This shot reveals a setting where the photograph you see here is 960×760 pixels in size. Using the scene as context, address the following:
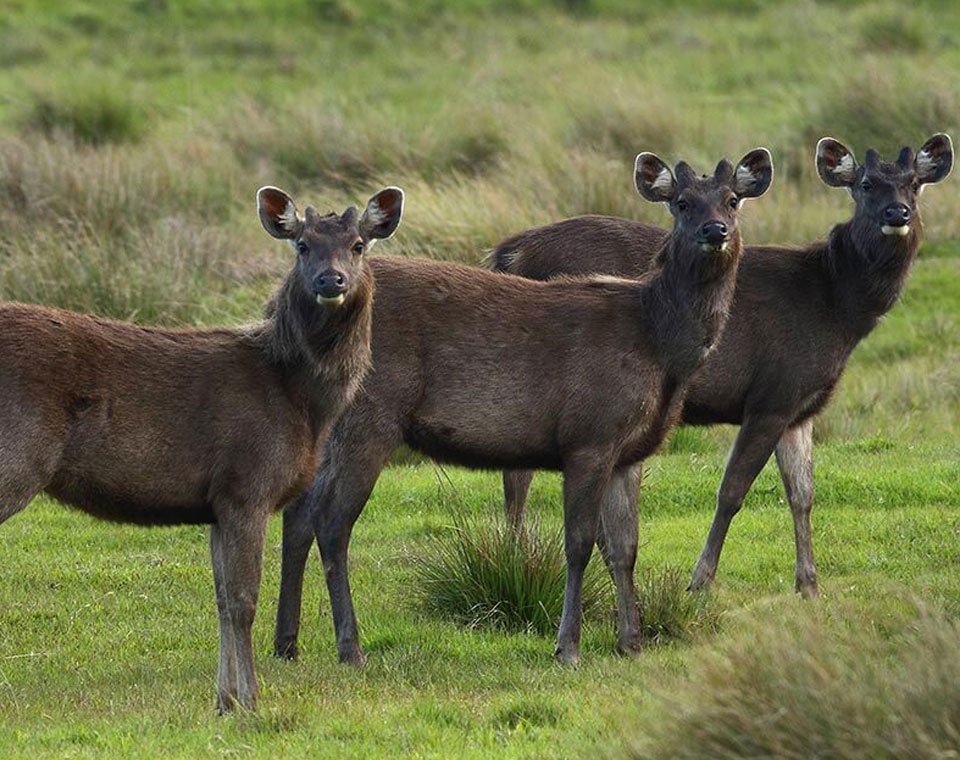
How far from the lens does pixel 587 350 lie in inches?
391

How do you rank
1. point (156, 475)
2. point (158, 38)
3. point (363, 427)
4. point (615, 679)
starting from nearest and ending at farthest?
point (156, 475) < point (615, 679) < point (363, 427) < point (158, 38)

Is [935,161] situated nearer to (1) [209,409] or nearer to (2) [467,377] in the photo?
(2) [467,377]

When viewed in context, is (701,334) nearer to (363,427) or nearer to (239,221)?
(363,427)

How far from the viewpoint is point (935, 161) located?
1152 cm

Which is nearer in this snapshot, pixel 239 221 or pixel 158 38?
pixel 239 221

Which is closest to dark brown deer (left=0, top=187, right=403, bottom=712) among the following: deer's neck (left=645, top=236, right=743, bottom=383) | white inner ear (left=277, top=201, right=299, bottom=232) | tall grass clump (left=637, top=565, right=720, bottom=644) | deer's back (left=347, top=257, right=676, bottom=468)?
white inner ear (left=277, top=201, right=299, bottom=232)

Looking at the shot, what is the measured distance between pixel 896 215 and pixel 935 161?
729 millimetres

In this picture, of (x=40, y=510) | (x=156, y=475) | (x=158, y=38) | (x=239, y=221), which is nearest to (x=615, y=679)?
(x=156, y=475)

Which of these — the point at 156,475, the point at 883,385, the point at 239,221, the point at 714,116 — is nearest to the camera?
the point at 156,475

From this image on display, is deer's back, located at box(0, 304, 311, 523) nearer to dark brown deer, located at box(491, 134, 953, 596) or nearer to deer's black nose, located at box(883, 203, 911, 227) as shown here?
dark brown deer, located at box(491, 134, 953, 596)

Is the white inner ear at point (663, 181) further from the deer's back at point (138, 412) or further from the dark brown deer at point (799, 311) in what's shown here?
the deer's back at point (138, 412)

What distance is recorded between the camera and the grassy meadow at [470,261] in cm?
779

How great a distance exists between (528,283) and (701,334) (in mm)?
1020

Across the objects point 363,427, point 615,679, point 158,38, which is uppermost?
point 363,427
